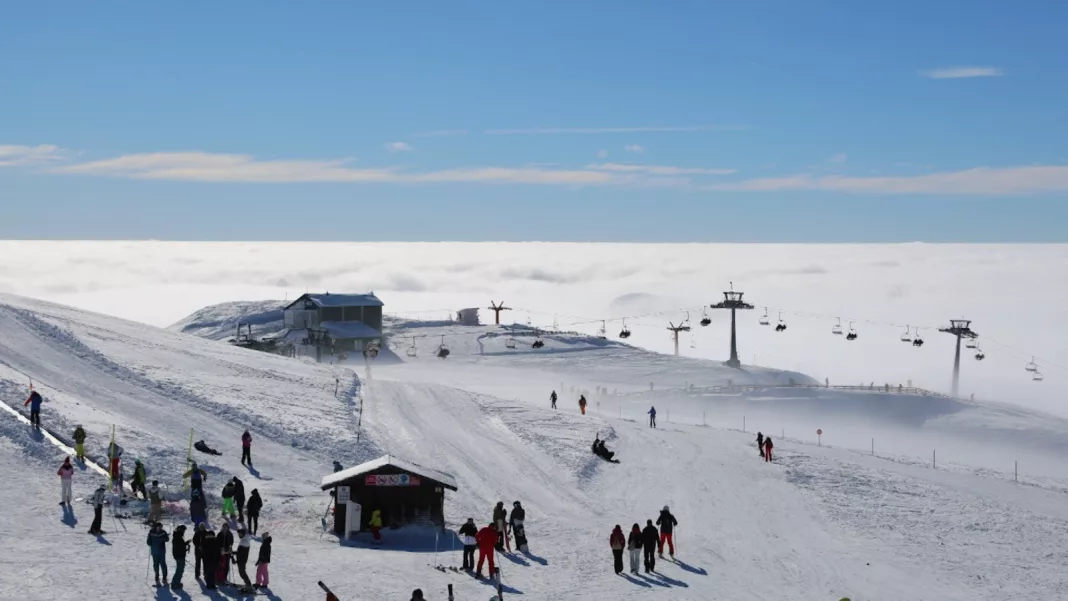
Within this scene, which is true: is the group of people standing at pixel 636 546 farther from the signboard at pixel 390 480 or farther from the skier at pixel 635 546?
the signboard at pixel 390 480

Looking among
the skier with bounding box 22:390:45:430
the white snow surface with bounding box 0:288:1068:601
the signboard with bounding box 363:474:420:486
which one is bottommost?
the white snow surface with bounding box 0:288:1068:601

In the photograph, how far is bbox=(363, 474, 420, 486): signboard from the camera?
27516 millimetres

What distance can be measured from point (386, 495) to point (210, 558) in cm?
789

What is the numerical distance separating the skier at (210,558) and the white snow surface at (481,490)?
40 centimetres

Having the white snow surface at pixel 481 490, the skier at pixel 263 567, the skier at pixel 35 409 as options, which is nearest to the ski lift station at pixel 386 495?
the white snow surface at pixel 481 490

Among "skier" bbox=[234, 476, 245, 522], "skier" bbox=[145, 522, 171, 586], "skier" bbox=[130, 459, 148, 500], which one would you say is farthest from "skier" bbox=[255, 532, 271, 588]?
"skier" bbox=[130, 459, 148, 500]

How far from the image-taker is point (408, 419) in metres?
46.8

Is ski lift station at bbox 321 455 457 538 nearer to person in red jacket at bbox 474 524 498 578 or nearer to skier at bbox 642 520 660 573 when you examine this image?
person in red jacket at bbox 474 524 498 578

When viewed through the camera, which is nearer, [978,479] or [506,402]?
[978,479]

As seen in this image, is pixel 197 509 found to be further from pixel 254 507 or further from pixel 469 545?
pixel 469 545

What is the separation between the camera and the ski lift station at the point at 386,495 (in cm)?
2736

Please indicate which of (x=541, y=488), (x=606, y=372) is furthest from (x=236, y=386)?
(x=606, y=372)

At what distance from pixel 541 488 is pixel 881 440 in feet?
115

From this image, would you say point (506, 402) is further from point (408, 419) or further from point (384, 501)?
point (384, 501)
